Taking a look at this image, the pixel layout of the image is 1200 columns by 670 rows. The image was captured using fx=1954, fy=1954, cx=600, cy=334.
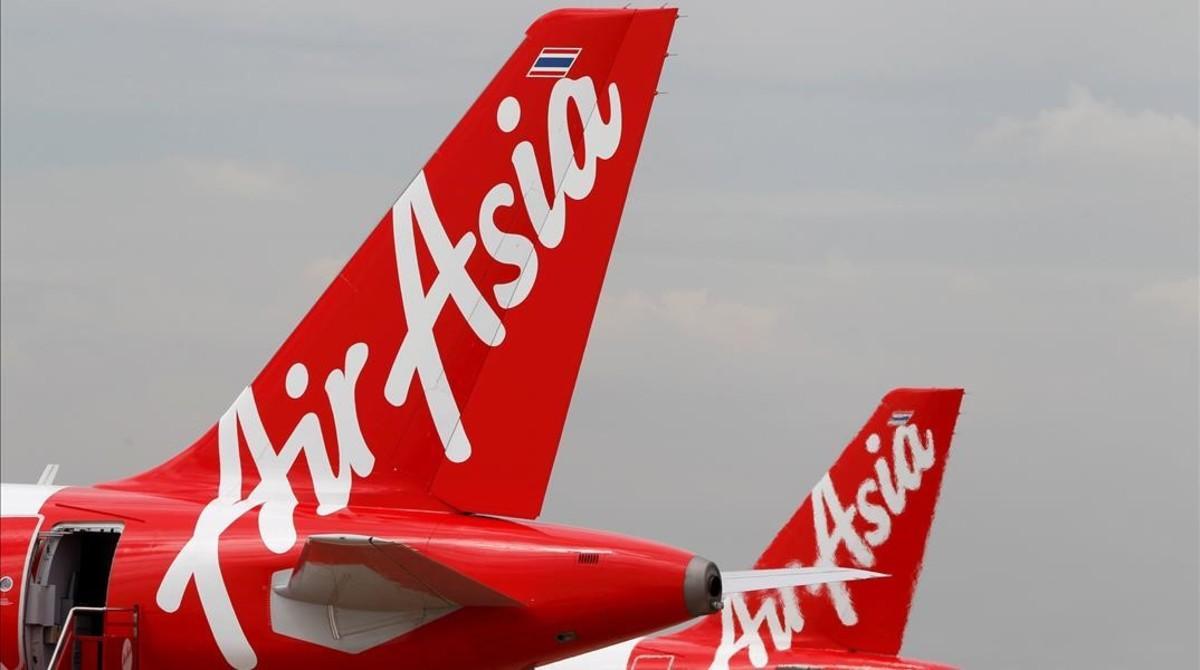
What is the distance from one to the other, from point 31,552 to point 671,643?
16.4 m

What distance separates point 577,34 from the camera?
21047 mm

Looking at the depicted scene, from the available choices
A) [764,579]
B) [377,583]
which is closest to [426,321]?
[377,583]

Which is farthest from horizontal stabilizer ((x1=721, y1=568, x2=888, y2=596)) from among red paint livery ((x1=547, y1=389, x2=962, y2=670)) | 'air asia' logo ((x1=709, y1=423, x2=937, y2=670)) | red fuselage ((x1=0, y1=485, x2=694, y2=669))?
'air asia' logo ((x1=709, y1=423, x2=937, y2=670))

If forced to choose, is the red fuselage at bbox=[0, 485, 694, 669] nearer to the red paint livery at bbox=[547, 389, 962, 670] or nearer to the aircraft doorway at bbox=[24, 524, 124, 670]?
the aircraft doorway at bbox=[24, 524, 124, 670]

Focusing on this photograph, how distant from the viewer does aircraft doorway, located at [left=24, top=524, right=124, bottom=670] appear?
63.2 ft

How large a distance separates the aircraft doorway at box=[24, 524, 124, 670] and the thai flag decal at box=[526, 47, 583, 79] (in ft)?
21.3

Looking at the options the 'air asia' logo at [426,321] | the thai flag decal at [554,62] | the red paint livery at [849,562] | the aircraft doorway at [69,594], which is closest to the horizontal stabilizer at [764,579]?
the 'air asia' logo at [426,321]

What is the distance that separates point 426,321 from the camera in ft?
66.8

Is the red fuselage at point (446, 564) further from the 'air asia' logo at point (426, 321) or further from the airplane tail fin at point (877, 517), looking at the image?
the airplane tail fin at point (877, 517)

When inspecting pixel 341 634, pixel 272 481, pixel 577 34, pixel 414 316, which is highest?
pixel 577 34

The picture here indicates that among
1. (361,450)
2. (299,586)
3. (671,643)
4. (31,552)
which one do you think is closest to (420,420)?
(361,450)

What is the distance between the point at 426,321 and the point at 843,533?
17.2 metres

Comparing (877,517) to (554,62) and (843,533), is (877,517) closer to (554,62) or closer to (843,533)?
(843,533)

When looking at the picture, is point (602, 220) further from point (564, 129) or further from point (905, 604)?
point (905, 604)
